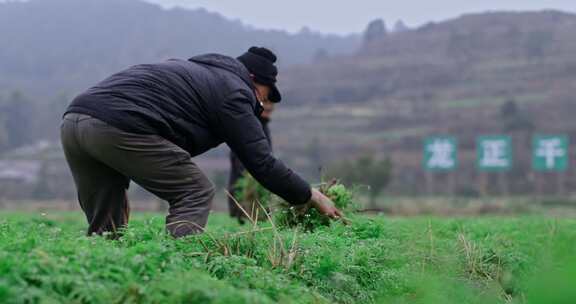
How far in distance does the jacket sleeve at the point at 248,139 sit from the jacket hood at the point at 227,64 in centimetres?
25

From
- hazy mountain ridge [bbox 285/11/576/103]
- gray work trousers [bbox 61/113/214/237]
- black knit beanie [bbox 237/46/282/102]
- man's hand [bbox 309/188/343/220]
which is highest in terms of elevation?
black knit beanie [bbox 237/46/282/102]

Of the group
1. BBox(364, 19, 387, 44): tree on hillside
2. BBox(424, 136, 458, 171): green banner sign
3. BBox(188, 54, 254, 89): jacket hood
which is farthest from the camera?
BBox(364, 19, 387, 44): tree on hillside

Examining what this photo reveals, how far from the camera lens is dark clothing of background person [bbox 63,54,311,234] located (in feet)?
18.2

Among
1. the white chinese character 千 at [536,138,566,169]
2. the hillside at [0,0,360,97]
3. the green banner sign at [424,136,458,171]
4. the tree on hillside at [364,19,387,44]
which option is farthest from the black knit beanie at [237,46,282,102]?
the tree on hillside at [364,19,387,44]

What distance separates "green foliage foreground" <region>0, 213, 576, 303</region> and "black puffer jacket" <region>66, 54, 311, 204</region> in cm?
51

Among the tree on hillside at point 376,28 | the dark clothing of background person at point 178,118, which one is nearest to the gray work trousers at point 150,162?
the dark clothing of background person at point 178,118

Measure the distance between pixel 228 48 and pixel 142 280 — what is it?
404 ft

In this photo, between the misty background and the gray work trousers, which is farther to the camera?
the misty background

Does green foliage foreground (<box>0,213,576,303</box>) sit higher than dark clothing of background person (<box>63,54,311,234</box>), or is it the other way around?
dark clothing of background person (<box>63,54,311,234</box>)

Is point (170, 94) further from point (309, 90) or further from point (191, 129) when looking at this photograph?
point (309, 90)

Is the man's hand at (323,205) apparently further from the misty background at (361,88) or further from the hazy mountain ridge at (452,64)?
the hazy mountain ridge at (452,64)

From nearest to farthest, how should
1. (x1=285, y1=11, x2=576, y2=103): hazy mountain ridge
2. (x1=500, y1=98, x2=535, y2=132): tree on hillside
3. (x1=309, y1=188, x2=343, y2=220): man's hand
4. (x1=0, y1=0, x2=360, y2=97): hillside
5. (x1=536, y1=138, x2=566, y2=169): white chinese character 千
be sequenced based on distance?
1. (x1=309, y1=188, x2=343, y2=220): man's hand
2. (x1=536, y1=138, x2=566, y2=169): white chinese character 千
3. (x1=500, y1=98, x2=535, y2=132): tree on hillside
4. (x1=285, y1=11, x2=576, y2=103): hazy mountain ridge
5. (x1=0, y1=0, x2=360, y2=97): hillside

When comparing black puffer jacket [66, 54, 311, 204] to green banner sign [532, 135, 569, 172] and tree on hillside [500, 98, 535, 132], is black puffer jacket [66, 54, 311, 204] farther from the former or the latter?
tree on hillside [500, 98, 535, 132]

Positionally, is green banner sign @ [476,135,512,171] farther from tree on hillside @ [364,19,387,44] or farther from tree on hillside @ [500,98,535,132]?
tree on hillside @ [364,19,387,44]
